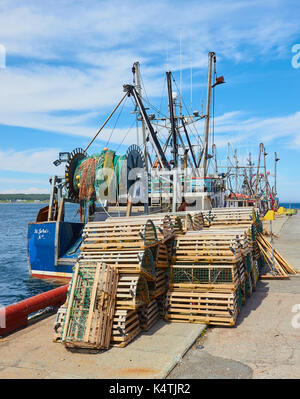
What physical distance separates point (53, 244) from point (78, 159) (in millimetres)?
5907

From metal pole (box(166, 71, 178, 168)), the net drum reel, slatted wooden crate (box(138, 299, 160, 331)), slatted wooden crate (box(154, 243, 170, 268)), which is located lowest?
slatted wooden crate (box(138, 299, 160, 331))

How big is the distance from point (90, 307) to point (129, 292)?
0.99m

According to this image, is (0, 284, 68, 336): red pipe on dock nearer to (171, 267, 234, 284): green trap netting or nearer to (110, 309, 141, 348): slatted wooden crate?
(110, 309, 141, 348): slatted wooden crate

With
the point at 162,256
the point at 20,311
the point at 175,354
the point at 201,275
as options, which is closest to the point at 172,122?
the point at 162,256

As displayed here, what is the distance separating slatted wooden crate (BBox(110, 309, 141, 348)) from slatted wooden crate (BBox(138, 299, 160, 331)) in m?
0.56

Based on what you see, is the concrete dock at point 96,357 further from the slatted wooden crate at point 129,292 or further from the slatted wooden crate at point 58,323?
the slatted wooden crate at point 129,292

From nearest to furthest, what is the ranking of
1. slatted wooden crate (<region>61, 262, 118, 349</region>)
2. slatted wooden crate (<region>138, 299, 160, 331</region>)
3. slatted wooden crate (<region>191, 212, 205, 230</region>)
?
slatted wooden crate (<region>61, 262, 118, 349</region>)
slatted wooden crate (<region>138, 299, 160, 331</region>)
slatted wooden crate (<region>191, 212, 205, 230</region>)

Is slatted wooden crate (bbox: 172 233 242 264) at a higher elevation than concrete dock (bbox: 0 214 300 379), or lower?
higher

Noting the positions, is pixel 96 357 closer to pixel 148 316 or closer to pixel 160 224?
pixel 148 316

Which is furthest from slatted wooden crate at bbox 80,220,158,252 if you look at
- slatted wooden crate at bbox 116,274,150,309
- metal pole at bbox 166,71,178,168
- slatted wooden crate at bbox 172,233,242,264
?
metal pole at bbox 166,71,178,168

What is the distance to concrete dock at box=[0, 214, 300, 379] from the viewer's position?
659 cm

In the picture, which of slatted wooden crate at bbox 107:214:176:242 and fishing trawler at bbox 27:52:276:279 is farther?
fishing trawler at bbox 27:52:276:279
